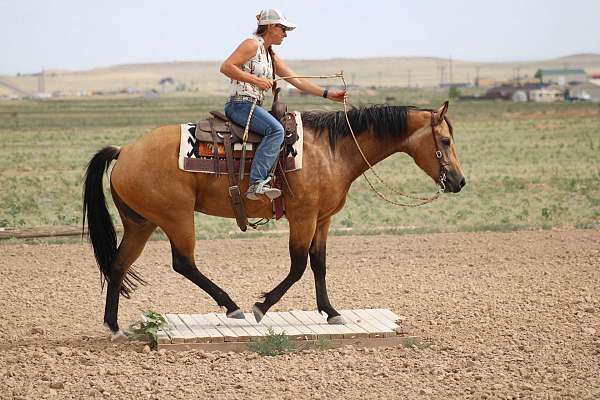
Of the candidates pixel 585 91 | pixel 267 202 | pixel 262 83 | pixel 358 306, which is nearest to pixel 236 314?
pixel 267 202

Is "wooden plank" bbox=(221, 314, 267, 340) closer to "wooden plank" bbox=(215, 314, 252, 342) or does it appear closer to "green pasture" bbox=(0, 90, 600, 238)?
"wooden plank" bbox=(215, 314, 252, 342)

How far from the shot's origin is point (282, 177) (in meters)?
8.48

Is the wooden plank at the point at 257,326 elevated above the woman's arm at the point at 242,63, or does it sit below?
below

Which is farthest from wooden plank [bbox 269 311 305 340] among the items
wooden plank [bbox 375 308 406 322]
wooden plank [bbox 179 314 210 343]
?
wooden plank [bbox 375 308 406 322]

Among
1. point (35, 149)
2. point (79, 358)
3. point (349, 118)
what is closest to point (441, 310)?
point (349, 118)

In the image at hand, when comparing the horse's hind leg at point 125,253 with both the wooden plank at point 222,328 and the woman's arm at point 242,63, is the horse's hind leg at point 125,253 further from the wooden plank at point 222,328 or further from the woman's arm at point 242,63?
the woman's arm at point 242,63

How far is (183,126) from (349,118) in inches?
56.3

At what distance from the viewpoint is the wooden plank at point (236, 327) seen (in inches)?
324

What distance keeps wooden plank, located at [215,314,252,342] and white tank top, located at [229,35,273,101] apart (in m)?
1.94

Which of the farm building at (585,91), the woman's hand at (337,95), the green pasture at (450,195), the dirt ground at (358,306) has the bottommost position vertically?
the farm building at (585,91)

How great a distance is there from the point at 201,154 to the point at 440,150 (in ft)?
6.65

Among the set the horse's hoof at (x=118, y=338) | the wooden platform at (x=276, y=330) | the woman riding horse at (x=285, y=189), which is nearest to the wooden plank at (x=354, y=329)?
the wooden platform at (x=276, y=330)

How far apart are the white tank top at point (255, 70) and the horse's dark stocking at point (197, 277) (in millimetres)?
1426

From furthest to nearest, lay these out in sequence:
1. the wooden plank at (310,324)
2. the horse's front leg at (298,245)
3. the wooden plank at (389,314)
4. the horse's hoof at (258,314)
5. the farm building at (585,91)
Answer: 1. the farm building at (585,91)
2. the wooden plank at (389,314)
3. the horse's hoof at (258,314)
4. the horse's front leg at (298,245)
5. the wooden plank at (310,324)
